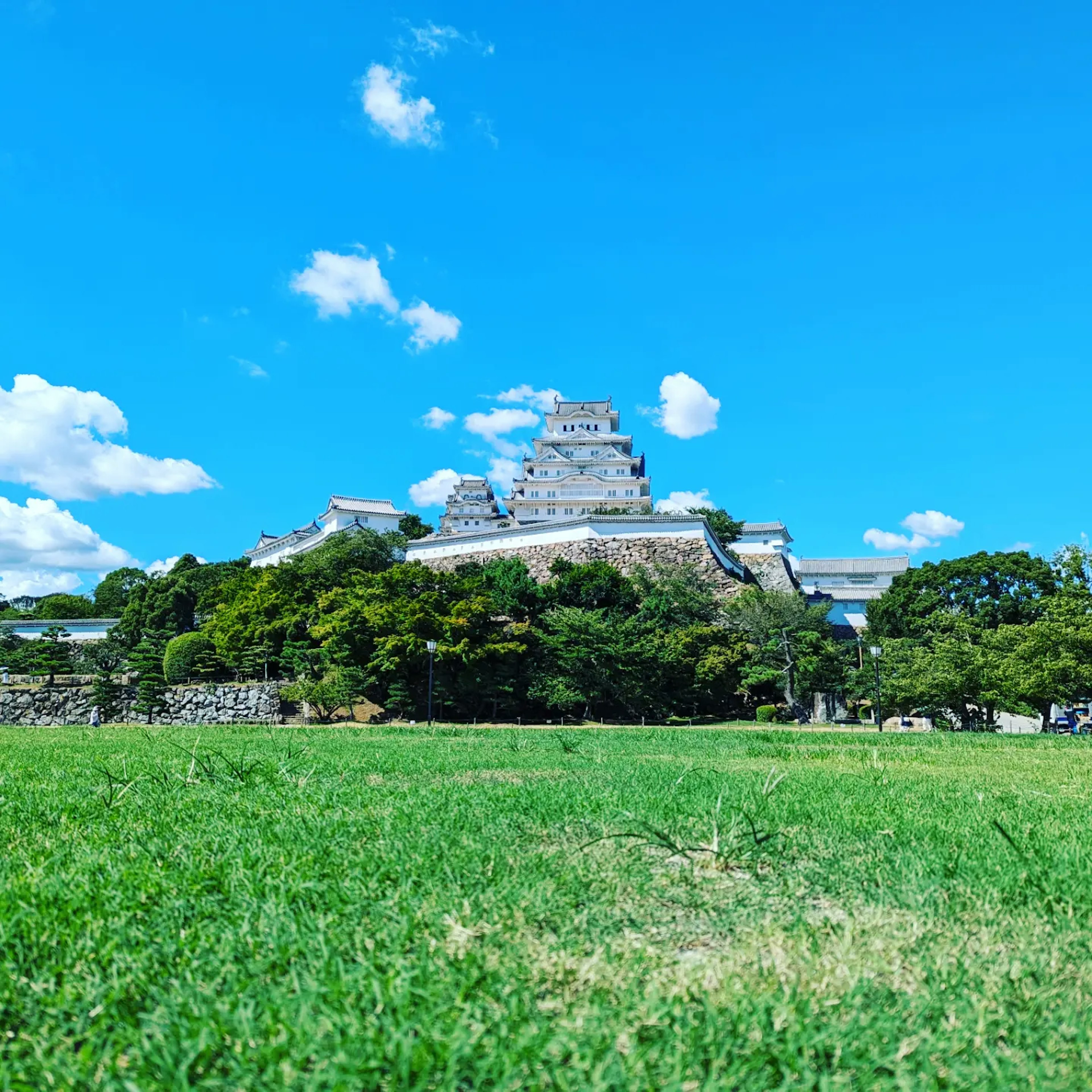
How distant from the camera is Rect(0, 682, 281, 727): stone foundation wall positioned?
25234mm

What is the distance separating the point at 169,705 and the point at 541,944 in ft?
90.1

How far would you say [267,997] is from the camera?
1.60 meters

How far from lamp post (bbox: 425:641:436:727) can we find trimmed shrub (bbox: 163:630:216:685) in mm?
9795

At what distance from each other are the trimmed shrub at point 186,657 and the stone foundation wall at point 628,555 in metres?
10.7

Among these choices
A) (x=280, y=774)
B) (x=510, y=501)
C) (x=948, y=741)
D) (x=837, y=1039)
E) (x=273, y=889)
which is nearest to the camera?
(x=837, y=1039)

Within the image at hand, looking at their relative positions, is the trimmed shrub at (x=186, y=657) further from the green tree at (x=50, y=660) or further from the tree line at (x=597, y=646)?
the green tree at (x=50, y=660)

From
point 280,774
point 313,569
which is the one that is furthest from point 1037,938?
point 313,569

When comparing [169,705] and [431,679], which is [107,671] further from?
[431,679]

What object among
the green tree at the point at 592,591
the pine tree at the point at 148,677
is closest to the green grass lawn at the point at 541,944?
the pine tree at the point at 148,677

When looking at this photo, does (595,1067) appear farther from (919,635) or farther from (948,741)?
(919,635)

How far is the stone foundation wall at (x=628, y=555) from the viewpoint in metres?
35.7

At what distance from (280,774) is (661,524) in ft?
110

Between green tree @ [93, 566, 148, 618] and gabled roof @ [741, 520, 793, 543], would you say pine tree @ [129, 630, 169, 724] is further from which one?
gabled roof @ [741, 520, 793, 543]

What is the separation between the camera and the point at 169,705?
26109 millimetres
